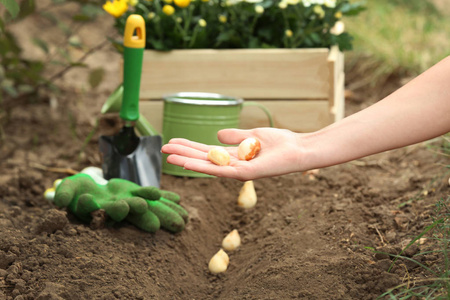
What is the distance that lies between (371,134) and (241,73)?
118 cm

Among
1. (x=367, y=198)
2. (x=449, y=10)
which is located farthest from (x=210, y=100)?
(x=449, y=10)

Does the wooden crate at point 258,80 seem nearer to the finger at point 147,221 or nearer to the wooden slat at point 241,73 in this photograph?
the wooden slat at point 241,73

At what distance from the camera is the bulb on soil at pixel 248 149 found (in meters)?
1.41

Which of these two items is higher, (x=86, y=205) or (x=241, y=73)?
(x=241, y=73)

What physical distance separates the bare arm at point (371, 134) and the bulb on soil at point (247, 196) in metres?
0.64

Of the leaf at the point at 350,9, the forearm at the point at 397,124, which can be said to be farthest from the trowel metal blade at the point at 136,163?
the leaf at the point at 350,9

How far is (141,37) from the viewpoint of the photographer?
6.22 ft

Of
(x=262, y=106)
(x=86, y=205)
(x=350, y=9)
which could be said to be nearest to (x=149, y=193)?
(x=86, y=205)

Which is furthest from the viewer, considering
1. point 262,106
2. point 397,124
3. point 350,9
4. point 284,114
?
point 350,9

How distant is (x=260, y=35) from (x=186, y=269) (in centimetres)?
126

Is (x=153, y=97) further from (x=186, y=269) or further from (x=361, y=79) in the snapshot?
(x=361, y=79)

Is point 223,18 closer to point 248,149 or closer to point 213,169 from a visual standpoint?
point 248,149

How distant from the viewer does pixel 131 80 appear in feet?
6.28

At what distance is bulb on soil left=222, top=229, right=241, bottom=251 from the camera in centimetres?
174
